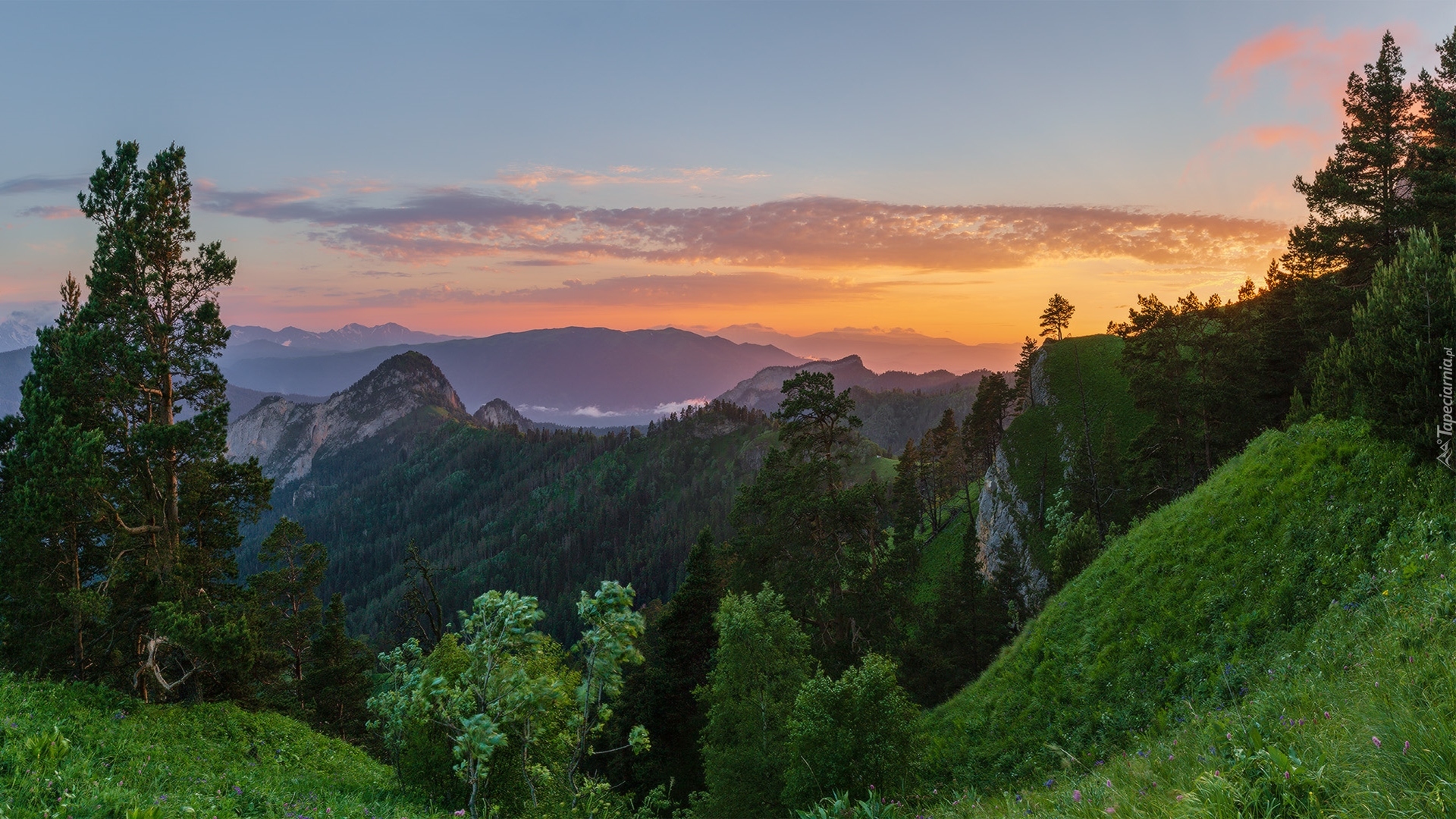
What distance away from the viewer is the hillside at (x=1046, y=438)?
6119 centimetres

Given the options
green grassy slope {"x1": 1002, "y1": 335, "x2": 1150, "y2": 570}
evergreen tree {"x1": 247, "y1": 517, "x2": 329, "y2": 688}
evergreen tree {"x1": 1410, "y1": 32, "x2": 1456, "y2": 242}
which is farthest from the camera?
green grassy slope {"x1": 1002, "y1": 335, "x2": 1150, "y2": 570}

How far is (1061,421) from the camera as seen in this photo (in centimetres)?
7088

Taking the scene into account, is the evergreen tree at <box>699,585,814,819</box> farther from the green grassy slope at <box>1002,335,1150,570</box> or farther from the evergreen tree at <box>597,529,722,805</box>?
the green grassy slope at <box>1002,335,1150,570</box>

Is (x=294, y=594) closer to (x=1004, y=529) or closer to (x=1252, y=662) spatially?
(x=1252, y=662)

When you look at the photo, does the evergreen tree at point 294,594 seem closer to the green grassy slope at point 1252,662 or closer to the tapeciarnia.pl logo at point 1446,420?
the green grassy slope at point 1252,662

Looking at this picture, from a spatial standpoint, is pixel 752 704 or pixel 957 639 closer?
pixel 752 704

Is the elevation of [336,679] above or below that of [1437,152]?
below

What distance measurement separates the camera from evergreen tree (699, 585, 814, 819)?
21141mm

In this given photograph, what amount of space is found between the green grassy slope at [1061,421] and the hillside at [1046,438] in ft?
0.28

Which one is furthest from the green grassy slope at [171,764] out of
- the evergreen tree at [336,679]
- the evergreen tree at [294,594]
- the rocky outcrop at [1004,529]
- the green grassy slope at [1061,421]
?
the green grassy slope at [1061,421]


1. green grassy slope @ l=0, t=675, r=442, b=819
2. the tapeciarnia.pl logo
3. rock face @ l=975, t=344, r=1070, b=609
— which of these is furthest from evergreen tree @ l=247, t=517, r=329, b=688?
rock face @ l=975, t=344, r=1070, b=609

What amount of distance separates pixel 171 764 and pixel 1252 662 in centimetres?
2367

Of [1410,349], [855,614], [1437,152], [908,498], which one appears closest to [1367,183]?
[1437,152]

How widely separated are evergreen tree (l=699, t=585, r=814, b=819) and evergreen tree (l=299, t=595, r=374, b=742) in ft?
94.2
